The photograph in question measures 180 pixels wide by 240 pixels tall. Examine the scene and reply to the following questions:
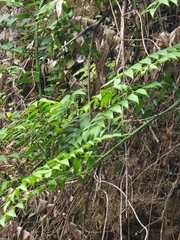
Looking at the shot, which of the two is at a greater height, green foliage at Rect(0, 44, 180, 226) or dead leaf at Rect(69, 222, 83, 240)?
green foliage at Rect(0, 44, 180, 226)

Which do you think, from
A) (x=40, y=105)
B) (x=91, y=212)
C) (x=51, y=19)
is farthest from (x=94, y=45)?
(x=91, y=212)

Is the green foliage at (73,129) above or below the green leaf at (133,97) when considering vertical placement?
below

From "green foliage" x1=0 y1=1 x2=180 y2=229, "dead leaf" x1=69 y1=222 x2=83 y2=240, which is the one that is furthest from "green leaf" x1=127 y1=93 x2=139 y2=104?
"dead leaf" x1=69 y1=222 x2=83 y2=240

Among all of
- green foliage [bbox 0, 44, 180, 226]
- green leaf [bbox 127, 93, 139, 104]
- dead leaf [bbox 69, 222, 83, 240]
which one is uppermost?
green leaf [bbox 127, 93, 139, 104]

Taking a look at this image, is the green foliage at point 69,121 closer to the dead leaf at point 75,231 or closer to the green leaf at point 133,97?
the green leaf at point 133,97

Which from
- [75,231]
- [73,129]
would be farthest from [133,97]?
[75,231]

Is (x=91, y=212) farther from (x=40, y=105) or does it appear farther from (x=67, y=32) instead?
(x=67, y=32)

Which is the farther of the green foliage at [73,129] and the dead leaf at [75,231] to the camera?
the dead leaf at [75,231]

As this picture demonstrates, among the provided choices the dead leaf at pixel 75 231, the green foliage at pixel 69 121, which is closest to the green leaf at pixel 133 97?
the green foliage at pixel 69 121

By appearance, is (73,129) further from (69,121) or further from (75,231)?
(75,231)

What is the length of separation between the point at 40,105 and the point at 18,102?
2.15 ft

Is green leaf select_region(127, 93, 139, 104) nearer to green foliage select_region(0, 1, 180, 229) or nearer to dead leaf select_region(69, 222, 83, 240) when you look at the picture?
green foliage select_region(0, 1, 180, 229)

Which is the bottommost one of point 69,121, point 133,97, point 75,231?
point 75,231

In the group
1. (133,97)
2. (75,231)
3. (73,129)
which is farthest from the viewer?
(75,231)
